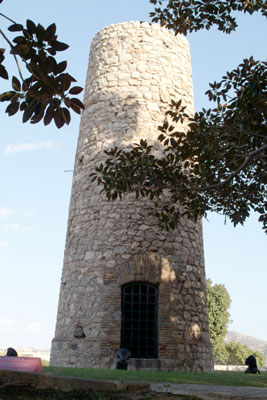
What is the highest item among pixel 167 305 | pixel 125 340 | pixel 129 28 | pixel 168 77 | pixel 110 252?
pixel 129 28

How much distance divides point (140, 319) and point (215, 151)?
15.5 ft

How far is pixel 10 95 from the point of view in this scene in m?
3.23

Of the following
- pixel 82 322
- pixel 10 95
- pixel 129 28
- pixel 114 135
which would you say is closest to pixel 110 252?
pixel 82 322

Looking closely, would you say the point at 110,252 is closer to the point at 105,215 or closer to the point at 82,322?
the point at 105,215

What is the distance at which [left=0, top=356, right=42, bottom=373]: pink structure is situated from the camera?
18.6ft

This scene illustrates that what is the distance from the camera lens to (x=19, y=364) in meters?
5.74

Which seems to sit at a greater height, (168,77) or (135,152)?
(168,77)

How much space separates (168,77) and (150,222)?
436cm

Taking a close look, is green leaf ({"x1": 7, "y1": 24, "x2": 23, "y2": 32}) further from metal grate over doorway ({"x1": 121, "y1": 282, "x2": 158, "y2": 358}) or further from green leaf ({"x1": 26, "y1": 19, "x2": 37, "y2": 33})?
metal grate over doorway ({"x1": 121, "y1": 282, "x2": 158, "y2": 358})

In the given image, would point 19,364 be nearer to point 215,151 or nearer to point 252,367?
point 215,151

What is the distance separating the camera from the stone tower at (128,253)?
10766mm

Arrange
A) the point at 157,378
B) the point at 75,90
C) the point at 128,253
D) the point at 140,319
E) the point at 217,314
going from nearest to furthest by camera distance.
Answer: the point at 75,90 < the point at 157,378 < the point at 140,319 < the point at 128,253 < the point at 217,314

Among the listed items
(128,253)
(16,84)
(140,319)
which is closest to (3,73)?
(16,84)

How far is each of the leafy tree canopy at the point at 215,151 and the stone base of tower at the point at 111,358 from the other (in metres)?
3.39
